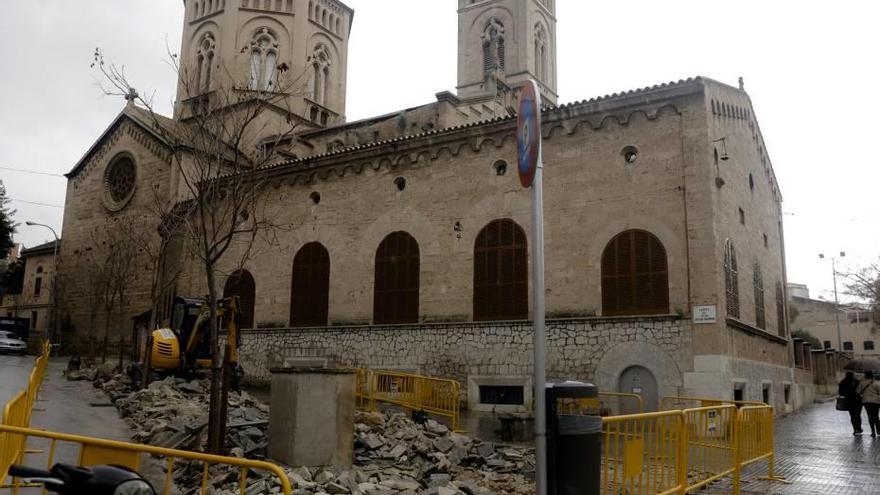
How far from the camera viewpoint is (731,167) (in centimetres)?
1620

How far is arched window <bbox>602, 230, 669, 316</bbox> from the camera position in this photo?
14406 millimetres

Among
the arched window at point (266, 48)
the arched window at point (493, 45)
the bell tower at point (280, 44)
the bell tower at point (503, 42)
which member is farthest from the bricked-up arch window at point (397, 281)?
the arched window at point (493, 45)

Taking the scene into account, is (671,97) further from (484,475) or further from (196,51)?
(196,51)

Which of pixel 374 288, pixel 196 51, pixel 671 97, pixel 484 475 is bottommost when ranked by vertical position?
pixel 484 475

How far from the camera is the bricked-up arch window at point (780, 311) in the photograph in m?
20.6

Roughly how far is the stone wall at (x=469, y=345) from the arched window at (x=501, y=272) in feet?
1.26

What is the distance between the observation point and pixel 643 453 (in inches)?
225

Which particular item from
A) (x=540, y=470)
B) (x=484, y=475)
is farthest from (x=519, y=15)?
(x=540, y=470)

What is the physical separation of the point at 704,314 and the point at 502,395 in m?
5.20

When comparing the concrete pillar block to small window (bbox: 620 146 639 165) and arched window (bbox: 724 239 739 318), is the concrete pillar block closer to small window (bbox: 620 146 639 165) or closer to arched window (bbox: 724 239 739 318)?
small window (bbox: 620 146 639 165)

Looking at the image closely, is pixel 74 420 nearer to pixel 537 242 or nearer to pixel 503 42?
pixel 537 242

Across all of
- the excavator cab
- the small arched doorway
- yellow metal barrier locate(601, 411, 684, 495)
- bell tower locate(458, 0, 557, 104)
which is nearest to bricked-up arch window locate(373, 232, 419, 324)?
the excavator cab

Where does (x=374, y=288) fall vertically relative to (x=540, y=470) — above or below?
above

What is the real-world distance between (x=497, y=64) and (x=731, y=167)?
2285cm
